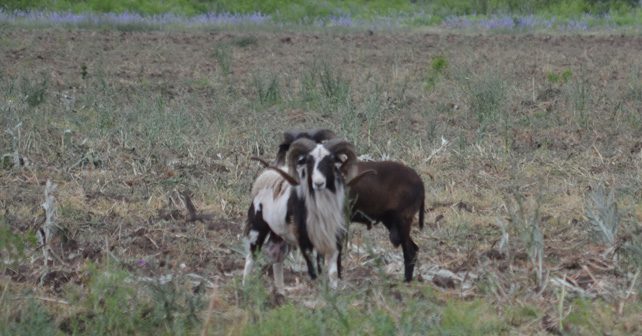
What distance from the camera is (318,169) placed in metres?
8.35

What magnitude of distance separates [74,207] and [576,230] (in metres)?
4.04

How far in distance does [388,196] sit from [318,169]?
0.69 m

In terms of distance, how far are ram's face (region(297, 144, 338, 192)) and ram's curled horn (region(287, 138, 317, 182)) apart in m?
0.03

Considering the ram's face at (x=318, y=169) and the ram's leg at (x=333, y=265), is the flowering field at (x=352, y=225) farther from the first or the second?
the ram's face at (x=318, y=169)

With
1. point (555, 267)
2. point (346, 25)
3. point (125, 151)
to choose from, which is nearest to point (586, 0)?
point (346, 25)

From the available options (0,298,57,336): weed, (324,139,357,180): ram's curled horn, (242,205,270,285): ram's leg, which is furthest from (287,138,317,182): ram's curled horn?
(0,298,57,336): weed

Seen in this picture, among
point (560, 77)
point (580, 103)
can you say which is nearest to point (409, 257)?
point (580, 103)

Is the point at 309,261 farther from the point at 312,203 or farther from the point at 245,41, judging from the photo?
the point at 245,41

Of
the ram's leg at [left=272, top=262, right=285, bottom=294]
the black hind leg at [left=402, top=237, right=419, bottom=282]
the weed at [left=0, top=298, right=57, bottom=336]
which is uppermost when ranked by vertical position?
the weed at [left=0, top=298, right=57, bottom=336]

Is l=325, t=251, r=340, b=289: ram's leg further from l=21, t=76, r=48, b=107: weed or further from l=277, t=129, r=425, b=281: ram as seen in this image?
l=21, t=76, r=48, b=107: weed

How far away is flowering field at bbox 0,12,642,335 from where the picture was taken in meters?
7.24

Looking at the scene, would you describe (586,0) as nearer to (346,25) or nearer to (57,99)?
(346,25)

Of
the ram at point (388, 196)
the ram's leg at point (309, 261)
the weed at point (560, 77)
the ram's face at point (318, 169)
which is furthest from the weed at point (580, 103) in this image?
the ram's leg at point (309, 261)

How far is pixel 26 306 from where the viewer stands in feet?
23.6
